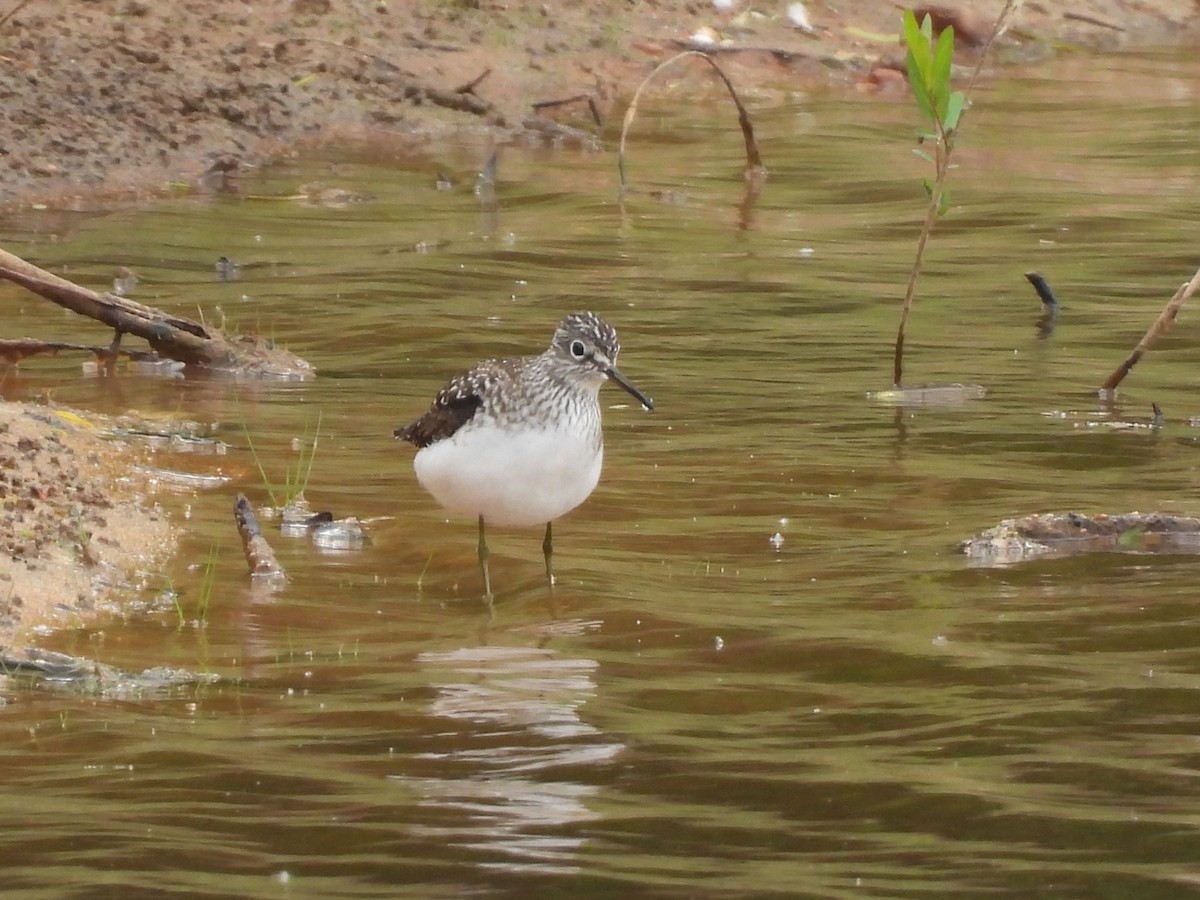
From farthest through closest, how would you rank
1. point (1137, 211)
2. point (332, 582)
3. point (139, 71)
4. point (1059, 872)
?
point (139, 71)
point (1137, 211)
point (332, 582)
point (1059, 872)

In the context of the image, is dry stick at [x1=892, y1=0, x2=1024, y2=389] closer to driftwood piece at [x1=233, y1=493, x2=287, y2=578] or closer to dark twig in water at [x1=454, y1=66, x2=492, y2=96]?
driftwood piece at [x1=233, y1=493, x2=287, y2=578]

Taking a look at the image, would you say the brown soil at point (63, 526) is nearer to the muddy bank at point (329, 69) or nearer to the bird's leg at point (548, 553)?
the bird's leg at point (548, 553)

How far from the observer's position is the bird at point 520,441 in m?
7.39

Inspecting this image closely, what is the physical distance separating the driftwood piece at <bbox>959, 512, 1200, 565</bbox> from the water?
155mm

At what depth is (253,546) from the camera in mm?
7410

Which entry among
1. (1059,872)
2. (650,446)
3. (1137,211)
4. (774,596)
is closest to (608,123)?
(1137,211)

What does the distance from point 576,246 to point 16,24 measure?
5.34 meters

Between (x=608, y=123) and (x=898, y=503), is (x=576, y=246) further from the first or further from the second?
(x=898, y=503)

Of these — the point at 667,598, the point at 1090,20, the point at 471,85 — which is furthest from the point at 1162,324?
the point at 1090,20

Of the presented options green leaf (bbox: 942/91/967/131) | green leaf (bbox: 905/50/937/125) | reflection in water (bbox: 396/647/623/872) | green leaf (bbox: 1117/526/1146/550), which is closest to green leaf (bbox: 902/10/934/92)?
green leaf (bbox: 905/50/937/125)

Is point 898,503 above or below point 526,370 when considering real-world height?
below

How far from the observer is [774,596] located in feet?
23.7

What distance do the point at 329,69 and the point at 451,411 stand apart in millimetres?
9994

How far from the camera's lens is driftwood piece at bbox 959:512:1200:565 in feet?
24.5
